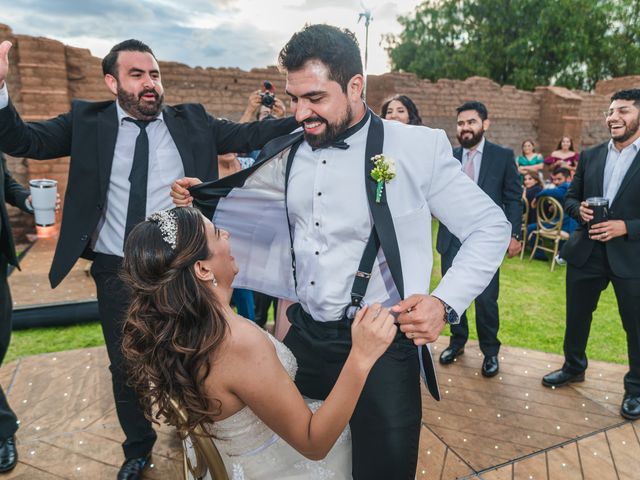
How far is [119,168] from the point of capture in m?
2.75

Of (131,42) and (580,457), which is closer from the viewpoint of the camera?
(131,42)

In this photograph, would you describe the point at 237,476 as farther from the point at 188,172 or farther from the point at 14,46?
the point at 14,46

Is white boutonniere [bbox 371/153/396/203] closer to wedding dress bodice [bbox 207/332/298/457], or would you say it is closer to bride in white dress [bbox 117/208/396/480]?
bride in white dress [bbox 117/208/396/480]

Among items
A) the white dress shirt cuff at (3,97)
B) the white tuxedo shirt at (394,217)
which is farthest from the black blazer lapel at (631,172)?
the white dress shirt cuff at (3,97)

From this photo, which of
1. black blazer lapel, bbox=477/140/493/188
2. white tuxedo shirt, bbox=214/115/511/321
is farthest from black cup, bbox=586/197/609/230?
white tuxedo shirt, bbox=214/115/511/321

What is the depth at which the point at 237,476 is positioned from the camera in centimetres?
189

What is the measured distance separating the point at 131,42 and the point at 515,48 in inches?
988

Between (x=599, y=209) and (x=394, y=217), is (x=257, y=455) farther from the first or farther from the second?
(x=599, y=209)

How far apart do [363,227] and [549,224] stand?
6.78 metres

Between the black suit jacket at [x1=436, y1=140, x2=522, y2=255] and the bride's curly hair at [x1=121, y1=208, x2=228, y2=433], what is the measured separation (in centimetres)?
282

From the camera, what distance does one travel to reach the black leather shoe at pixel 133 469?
2.78m

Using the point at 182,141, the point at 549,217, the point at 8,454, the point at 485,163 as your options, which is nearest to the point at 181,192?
the point at 182,141

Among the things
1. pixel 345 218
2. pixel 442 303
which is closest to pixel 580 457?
pixel 442 303

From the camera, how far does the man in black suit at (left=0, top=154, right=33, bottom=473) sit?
9.68 ft
